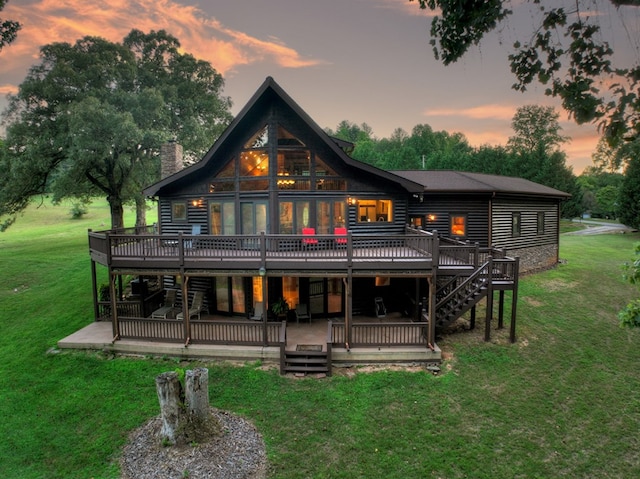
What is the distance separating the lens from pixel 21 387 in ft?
35.0

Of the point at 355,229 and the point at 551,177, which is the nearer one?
the point at 355,229

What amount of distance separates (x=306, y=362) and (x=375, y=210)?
7.77 metres

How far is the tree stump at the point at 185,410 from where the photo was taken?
7.80 m

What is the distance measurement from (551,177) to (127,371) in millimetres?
56734

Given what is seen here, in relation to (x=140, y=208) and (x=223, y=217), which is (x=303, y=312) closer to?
(x=223, y=217)

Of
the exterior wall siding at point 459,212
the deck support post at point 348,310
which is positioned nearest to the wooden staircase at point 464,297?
the deck support post at point 348,310

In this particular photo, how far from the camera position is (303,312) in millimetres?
14828

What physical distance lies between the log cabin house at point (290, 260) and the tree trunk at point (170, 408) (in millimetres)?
3869

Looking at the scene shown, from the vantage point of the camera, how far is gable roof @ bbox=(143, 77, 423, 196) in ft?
45.7

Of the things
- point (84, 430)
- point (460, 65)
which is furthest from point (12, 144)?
point (460, 65)

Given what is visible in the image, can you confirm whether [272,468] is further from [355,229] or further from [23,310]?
[23,310]

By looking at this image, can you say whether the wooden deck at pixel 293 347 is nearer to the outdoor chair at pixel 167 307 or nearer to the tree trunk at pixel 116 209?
the outdoor chair at pixel 167 307

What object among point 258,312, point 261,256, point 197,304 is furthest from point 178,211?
point 261,256

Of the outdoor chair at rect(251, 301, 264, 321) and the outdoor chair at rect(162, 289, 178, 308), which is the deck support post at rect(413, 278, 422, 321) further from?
the outdoor chair at rect(162, 289, 178, 308)
